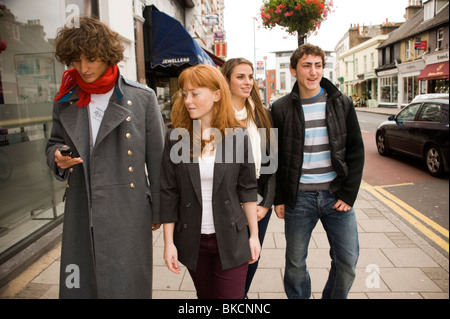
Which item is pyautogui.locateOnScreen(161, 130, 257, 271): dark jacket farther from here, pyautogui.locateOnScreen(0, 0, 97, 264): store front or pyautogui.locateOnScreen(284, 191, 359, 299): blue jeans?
pyautogui.locateOnScreen(0, 0, 97, 264): store front

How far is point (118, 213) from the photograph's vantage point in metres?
2.01

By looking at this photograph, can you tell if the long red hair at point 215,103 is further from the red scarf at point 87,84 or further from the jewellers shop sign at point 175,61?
the jewellers shop sign at point 175,61

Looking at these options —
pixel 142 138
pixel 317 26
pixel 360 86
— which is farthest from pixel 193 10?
pixel 360 86

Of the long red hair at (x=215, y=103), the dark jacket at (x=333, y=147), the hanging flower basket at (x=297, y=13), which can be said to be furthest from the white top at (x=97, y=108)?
the hanging flower basket at (x=297, y=13)

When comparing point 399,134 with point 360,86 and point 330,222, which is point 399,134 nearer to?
point 330,222

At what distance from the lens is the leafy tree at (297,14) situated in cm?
584

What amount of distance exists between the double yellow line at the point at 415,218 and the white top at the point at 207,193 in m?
3.38

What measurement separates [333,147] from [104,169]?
5.13 feet

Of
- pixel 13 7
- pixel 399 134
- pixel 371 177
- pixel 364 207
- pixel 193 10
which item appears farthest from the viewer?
pixel 193 10

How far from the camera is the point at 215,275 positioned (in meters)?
1.97

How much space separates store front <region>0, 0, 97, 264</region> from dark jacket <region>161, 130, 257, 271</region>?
9.04ft
